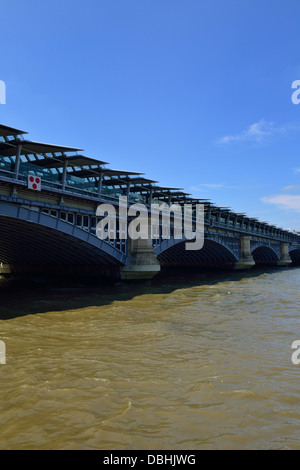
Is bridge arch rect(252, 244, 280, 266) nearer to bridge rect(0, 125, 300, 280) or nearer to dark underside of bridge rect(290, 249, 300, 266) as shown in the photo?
dark underside of bridge rect(290, 249, 300, 266)

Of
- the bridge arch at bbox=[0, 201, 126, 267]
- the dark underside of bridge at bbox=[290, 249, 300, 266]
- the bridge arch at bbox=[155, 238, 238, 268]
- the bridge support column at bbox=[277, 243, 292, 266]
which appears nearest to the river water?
the bridge arch at bbox=[0, 201, 126, 267]

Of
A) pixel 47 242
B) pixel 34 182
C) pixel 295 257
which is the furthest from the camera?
pixel 295 257

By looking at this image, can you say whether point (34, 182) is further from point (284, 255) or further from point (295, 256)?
point (295, 256)

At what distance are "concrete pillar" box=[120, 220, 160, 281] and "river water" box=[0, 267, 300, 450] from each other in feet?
40.3

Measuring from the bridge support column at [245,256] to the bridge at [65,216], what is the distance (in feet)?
18.5

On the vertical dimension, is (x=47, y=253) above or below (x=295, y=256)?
below

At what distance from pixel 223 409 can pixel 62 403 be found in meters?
3.01

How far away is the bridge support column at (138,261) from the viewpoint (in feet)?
84.8

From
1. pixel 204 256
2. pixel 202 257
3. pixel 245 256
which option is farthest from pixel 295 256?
pixel 204 256

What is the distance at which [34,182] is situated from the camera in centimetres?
1730

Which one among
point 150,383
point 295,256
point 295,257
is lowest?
point 150,383

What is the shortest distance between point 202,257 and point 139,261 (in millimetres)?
23216
